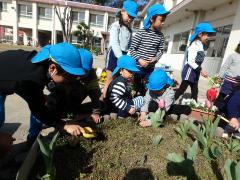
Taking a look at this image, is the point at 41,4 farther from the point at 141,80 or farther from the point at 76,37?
the point at 141,80

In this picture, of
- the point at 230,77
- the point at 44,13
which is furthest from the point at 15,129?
the point at 44,13

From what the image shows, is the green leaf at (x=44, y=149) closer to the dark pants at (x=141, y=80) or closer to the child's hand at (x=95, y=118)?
the child's hand at (x=95, y=118)

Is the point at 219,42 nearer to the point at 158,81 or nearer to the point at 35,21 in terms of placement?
the point at 158,81

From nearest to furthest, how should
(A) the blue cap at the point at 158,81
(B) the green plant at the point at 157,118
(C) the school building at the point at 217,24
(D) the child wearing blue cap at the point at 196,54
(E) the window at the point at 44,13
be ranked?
1. (B) the green plant at the point at 157,118
2. (A) the blue cap at the point at 158,81
3. (D) the child wearing blue cap at the point at 196,54
4. (C) the school building at the point at 217,24
5. (E) the window at the point at 44,13

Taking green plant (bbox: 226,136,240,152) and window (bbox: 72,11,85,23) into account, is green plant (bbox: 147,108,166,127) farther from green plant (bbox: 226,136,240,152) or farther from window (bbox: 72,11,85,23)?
window (bbox: 72,11,85,23)

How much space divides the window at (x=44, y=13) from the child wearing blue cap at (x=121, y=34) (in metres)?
30.5

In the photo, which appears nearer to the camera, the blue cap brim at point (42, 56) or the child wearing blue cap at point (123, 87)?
the blue cap brim at point (42, 56)

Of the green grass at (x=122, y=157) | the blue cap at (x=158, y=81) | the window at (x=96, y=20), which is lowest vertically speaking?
the green grass at (x=122, y=157)

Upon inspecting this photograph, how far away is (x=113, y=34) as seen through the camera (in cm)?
358

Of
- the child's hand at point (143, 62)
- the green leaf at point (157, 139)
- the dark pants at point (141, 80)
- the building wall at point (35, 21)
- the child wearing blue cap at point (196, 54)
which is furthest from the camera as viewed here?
the building wall at point (35, 21)

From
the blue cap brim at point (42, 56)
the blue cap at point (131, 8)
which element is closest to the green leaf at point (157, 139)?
the blue cap brim at point (42, 56)

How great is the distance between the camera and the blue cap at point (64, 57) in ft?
5.82

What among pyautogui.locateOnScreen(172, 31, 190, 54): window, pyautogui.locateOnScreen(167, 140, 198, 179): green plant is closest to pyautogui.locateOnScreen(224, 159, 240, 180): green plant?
pyautogui.locateOnScreen(167, 140, 198, 179): green plant

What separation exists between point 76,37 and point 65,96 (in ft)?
99.3
